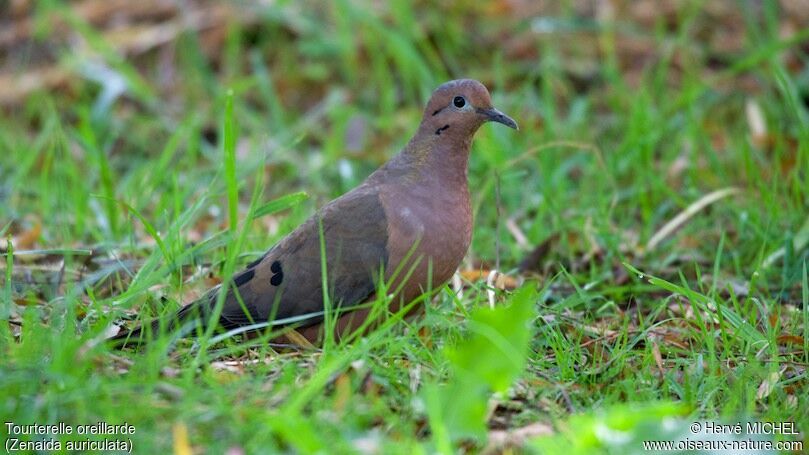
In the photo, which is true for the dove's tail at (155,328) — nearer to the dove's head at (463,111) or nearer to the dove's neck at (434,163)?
the dove's neck at (434,163)

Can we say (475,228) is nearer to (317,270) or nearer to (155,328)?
(317,270)

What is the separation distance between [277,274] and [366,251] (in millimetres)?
317

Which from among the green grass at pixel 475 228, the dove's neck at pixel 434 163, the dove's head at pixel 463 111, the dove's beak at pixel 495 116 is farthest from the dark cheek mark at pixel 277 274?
the dove's beak at pixel 495 116

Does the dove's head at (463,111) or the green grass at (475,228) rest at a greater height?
the dove's head at (463,111)

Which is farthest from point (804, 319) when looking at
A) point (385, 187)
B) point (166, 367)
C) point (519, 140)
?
point (519, 140)

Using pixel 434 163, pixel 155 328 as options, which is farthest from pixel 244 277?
pixel 434 163

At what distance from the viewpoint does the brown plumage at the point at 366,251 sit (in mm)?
3707

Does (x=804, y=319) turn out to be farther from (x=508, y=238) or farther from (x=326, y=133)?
(x=326, y=133)

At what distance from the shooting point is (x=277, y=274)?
150 inches

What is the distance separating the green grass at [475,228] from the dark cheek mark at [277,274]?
0.67ft

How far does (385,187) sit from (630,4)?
394 centimetres

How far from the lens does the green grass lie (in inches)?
112

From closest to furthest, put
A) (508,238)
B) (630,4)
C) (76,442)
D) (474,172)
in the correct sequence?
(76,442)
(508,238)
(474,172)
(630,4)

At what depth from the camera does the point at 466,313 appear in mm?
3578
